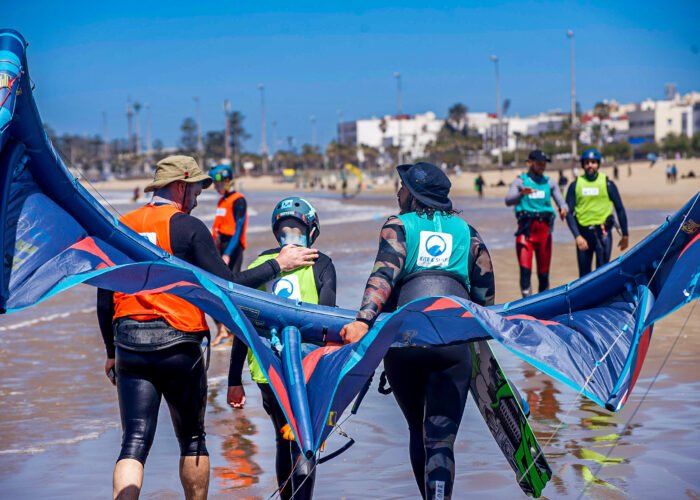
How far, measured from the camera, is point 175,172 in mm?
5641

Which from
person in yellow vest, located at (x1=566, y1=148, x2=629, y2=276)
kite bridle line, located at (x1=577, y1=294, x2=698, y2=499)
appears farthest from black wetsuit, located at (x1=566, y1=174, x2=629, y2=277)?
kite bridle line, located at (x1=577, y1=294, x2=698, y2=499)

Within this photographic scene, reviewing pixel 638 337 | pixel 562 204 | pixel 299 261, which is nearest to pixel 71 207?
pixel 299 261

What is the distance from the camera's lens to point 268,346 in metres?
5.67

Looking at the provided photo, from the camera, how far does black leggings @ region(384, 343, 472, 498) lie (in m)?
5.25

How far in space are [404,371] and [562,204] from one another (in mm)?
8188

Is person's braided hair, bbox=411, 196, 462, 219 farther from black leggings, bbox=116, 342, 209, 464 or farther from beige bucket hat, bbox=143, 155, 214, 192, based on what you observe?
black leggings, bbox=116, 342, 209, 464

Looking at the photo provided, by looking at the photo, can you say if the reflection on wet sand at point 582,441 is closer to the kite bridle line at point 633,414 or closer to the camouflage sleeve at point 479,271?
the kite bridle line at point 633,414

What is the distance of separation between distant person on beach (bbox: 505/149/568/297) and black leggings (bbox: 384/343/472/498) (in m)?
7.96

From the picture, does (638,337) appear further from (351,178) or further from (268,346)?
(351,178)

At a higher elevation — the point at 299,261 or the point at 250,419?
the point at 299,261

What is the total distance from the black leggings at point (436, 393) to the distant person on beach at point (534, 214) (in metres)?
7.96

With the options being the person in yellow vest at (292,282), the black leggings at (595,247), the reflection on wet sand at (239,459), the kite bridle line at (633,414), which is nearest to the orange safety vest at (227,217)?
the reflection on wet sand at (239,459)

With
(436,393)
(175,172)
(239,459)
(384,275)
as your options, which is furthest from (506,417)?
(239,459)

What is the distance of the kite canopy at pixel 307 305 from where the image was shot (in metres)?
5.11
